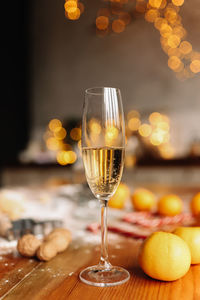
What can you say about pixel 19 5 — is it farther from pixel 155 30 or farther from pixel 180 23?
pixel 180 23

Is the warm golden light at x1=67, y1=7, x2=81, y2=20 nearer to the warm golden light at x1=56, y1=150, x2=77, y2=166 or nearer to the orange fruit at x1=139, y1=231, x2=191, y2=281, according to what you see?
the warm golden light at x1=56, y1=150, x2=77, y2=166

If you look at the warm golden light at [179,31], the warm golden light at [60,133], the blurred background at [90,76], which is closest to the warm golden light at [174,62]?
the blurred background at [90,76]

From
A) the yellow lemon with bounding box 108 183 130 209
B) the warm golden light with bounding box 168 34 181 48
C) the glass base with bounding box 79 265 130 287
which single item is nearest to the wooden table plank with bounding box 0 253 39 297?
the glass base with bounding box 79 265 130 287

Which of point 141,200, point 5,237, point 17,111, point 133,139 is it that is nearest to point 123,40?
point 133,139

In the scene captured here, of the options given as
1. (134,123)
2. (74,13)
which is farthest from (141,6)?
(134,123)

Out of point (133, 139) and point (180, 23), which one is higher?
point (180, 23)

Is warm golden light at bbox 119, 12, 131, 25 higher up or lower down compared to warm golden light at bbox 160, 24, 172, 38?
higher up
